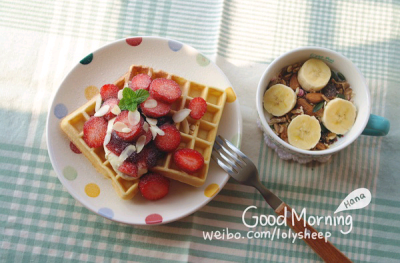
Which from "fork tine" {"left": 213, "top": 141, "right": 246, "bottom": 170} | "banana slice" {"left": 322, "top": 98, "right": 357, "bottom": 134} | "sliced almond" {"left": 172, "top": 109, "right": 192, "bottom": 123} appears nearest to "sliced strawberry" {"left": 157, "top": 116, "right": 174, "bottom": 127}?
"sliced almond" {"left": 172, "top": 109, "right": 192, "bottom": 123}

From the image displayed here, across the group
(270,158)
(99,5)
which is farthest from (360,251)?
(99,5)

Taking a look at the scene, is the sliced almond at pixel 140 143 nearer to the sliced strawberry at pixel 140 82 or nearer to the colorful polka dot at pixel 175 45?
the sliced strawberry at pixel 140 82

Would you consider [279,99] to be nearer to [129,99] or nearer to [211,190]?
[211,190]

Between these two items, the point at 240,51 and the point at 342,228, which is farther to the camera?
the point at 240,51

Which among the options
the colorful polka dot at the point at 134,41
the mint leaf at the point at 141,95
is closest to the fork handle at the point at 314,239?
the mint leaf at the point at 141,95

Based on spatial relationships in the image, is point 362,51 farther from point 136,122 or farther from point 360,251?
point 136,122

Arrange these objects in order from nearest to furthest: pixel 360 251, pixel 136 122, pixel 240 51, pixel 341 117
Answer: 1. pixel 136 122
2. pixel 341 117
3. pixel 360 251
4. pixel 240 51
